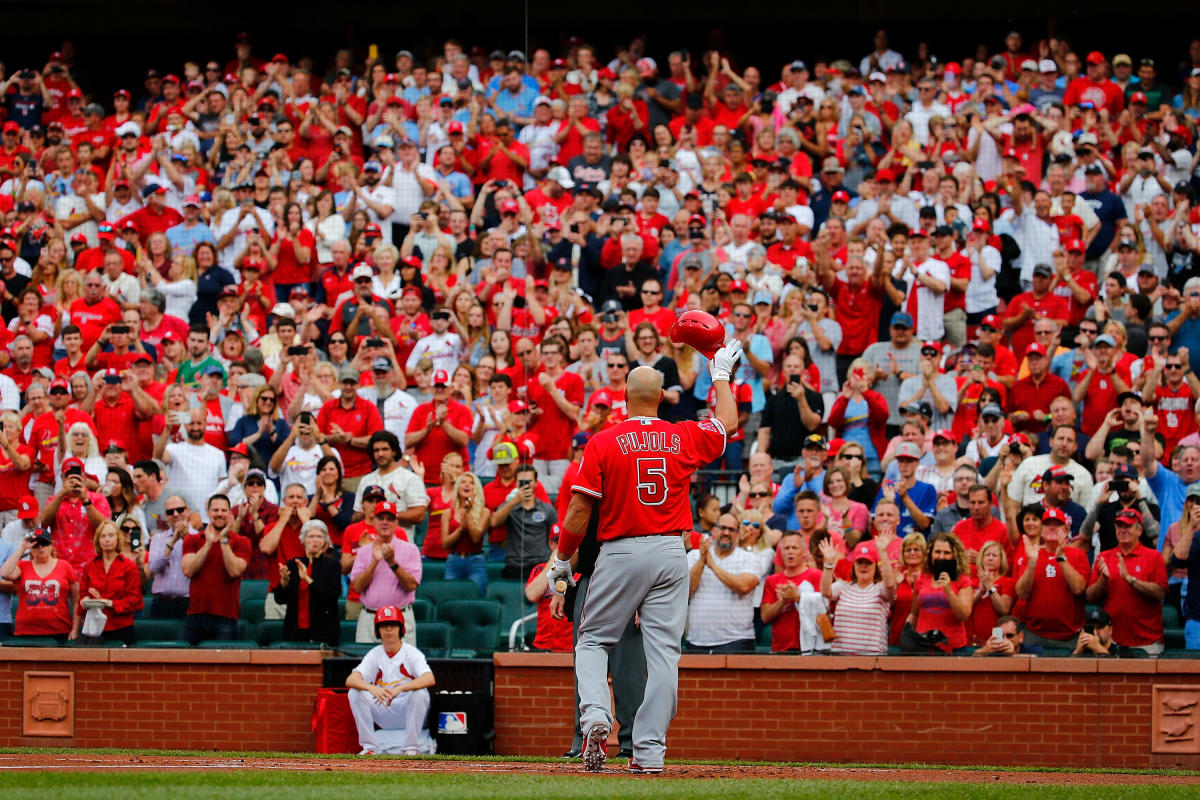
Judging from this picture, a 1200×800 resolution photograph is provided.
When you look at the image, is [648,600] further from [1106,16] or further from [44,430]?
[1106,16]

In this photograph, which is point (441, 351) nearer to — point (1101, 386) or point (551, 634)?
point (551, 634)

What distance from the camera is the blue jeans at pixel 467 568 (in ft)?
41.1

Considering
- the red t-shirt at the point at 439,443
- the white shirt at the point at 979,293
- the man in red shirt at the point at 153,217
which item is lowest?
the red t-shirt at the point at 439,443

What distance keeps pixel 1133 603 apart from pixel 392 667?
525cm

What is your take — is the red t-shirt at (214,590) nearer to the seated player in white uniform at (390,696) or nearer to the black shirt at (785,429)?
the seated player in white uniform at (390,696)

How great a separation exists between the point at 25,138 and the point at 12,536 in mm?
8531

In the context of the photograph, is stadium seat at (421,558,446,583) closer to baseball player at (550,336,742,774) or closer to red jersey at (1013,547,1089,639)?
red jersey at (1013,547,1089,639)

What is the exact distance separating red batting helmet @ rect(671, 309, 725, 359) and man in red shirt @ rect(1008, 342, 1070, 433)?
252 inches

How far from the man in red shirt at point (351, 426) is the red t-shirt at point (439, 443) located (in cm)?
43

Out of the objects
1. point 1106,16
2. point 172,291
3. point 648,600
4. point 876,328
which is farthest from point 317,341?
point 1106,16

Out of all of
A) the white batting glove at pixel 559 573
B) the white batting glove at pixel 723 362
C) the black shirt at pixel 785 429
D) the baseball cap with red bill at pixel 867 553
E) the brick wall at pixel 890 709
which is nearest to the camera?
the white batting glove at pixel 559 573

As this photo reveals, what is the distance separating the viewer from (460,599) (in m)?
12.1

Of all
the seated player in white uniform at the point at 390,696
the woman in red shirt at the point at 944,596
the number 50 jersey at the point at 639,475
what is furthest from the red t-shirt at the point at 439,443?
the number 50 jersey at the point at 639,475

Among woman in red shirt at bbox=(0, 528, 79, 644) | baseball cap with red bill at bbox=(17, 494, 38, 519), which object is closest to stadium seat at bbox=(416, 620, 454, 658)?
woman in red shirt at bbox=(0, 528, 79, 644)
